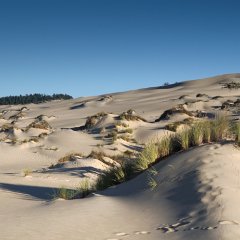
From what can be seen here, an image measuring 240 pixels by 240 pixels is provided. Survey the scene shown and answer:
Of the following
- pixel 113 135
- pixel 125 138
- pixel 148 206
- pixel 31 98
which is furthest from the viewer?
pixel 31 98

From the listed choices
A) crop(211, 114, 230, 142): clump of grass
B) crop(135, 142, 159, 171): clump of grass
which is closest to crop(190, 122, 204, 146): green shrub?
crop(211, 114, 230, 142): clump of grass

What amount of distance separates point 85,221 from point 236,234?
1.77 m

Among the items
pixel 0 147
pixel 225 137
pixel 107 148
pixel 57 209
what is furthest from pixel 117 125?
pixel 57 209

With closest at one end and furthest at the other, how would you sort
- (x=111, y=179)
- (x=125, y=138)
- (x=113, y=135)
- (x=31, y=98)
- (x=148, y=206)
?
(x=148, y=206), (x=111, y=179), (x=125, y=138), (x=113, y=135), (x=31, y=98)

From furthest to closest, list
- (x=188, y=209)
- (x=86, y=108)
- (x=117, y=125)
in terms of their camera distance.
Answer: (x=86, y=108) < (x=117, y=125) < (x=188, y=209)

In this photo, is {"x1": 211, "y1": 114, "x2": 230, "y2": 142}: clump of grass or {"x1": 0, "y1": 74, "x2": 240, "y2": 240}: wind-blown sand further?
{"x1": 211, "y1": 114, "x2": 230, "y2": 142}: clump of grass

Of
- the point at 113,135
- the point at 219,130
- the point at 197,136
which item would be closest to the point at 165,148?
the point at 197,136

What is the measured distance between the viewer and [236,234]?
434 cm

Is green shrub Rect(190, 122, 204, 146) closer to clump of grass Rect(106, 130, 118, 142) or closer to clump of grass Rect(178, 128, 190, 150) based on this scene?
clump of grass Rect(178, 128, 190, 150)

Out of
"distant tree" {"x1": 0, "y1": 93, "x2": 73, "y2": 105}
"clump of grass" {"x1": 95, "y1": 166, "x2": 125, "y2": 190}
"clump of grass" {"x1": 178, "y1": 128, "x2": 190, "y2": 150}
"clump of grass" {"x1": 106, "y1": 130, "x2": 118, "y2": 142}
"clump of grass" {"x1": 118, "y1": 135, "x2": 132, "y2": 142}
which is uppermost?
"distant tree" {"x1": 0, "y1": 93, "x2": 73, "y2": 105}

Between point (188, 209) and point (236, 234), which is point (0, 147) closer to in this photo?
point (188, 209)

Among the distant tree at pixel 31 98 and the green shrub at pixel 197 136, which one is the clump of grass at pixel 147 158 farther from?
the distant tree at pixel 31 98

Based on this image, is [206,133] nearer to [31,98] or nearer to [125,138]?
[125,138]

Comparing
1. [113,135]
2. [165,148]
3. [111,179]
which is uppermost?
[165,148]
